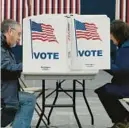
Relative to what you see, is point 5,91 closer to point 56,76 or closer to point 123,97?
point 56,76

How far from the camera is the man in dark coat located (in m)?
4.64

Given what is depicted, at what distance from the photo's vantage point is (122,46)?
183 inches

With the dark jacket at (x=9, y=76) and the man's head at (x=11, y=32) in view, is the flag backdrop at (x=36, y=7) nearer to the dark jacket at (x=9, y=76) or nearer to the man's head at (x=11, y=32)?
the man's head at (x=11, y=32)

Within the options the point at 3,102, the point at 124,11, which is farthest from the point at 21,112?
the point at 124,11

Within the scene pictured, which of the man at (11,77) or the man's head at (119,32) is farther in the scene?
the man's head at (119,32)

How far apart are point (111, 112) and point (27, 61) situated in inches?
46.5

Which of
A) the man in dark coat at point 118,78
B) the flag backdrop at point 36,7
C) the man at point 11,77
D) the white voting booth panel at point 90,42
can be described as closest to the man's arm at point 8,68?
the man at point 11,77

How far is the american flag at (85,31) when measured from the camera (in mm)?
4348

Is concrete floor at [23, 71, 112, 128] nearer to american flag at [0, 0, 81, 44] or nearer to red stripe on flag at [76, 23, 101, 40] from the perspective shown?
red stripe on flag at [76, 23, 101, 40]

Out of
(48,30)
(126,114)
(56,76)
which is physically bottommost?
(126,114)

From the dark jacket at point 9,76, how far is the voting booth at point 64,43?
9 cm

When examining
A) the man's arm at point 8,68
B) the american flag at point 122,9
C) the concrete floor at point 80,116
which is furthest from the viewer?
the american flag at point 122,9

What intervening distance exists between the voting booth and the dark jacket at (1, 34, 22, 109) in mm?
93

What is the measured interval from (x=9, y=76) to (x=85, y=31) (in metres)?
0.72
